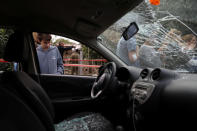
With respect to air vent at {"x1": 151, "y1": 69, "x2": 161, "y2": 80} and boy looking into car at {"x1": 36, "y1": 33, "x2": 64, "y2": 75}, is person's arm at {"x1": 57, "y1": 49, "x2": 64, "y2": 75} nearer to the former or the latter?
boy looking into car at {"x1": 36, "y1": 33, "x2": 64, "y2": 75}

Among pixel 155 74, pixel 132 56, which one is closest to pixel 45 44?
pixel 132 56

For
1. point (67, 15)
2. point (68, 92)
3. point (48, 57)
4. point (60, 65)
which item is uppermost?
point (67, 15)

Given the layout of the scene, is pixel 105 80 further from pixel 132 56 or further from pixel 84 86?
pixel 84 86

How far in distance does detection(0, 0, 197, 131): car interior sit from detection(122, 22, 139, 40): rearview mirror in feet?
0.50

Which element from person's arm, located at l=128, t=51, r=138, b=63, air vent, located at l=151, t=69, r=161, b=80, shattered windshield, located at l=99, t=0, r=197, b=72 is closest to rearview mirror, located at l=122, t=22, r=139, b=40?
shattered windshield, located at l=99, t=0, r=197, b=72

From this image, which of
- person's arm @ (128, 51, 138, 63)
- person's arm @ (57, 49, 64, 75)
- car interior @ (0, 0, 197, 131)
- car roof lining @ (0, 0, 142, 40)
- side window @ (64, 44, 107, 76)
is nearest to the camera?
car interior @ (0, 0, 197, 131)

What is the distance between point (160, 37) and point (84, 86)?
1.14m

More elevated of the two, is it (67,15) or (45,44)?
(67,15)

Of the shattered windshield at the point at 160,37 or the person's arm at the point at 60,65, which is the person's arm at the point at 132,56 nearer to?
the shattered windshield at the point at 160,37

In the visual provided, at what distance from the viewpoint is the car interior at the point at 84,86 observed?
111cm

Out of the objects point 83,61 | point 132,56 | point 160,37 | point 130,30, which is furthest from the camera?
point 83,61

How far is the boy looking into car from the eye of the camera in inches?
103

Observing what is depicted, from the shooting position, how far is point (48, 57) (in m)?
2.73

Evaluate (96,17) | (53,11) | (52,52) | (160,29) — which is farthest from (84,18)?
(52,52)
